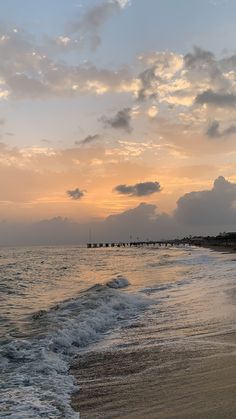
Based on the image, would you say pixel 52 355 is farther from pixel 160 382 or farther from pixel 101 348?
pixel 160 382

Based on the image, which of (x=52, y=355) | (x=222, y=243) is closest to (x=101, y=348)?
(x=52, y=355)

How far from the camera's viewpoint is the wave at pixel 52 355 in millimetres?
6172

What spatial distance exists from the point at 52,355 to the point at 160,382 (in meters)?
3.52

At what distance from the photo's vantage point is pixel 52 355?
31.1 ft

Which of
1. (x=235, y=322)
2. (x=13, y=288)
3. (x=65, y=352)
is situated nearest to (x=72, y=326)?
(x=65, y=352)

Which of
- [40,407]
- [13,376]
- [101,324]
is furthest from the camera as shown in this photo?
[101,324]

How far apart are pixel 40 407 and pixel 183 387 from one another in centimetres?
201

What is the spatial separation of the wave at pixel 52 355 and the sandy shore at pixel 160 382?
325 mm

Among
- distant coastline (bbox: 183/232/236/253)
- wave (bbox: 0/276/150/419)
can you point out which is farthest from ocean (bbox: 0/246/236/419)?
distant coastline (bbox: 183/232/236/253)

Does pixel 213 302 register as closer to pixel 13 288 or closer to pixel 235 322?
pixel 235 322

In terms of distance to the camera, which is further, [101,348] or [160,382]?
[101,348]

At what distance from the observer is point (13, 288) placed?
25.5m

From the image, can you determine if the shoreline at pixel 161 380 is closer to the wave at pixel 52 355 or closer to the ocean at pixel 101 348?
the ocean at pixel 101 348


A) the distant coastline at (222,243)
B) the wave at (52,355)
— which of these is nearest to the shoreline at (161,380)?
the wave at (52,355)
